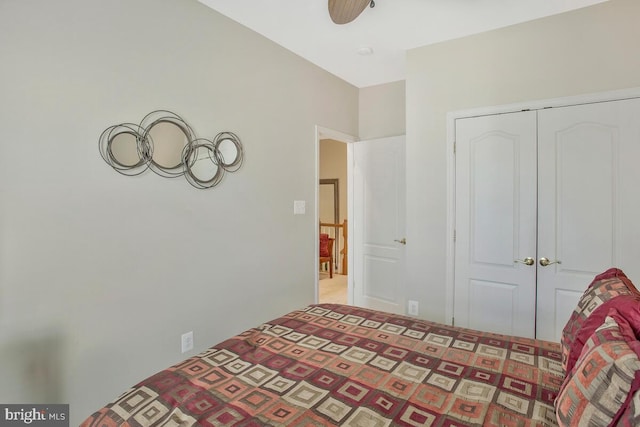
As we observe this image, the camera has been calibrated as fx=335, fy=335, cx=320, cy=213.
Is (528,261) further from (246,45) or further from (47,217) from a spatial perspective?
(47,217)

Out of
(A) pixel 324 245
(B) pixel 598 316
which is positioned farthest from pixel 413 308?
(A) pixel 324 245

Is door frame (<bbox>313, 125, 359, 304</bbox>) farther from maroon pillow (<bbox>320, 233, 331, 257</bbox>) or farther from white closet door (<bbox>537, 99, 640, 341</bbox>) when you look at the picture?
white closet door (<bbox>537, 99, 640, 341</bbox>)

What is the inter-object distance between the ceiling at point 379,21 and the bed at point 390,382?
1926 millimetres

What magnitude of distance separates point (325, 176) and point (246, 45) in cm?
419

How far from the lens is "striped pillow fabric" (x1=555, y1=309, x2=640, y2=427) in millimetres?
729

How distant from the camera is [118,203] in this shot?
184cm

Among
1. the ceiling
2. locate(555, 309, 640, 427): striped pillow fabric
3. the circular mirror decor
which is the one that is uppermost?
the ceiling

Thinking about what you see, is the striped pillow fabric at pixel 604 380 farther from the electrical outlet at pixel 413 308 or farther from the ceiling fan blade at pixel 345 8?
the electrical outlet at pixel 413 308

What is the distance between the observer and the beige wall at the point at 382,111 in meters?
3.71

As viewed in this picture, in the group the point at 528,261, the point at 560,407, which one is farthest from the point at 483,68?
the point at 560,407

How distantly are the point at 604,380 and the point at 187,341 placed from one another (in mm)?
2135

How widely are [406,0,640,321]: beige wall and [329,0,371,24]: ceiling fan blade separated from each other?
1274 mm

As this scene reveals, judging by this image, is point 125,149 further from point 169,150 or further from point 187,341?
point 187,341

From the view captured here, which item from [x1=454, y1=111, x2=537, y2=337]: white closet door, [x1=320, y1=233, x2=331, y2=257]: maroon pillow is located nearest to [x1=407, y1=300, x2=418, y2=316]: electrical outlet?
[x1=454, y1=111, x2=537, y2=337]: white closet door
